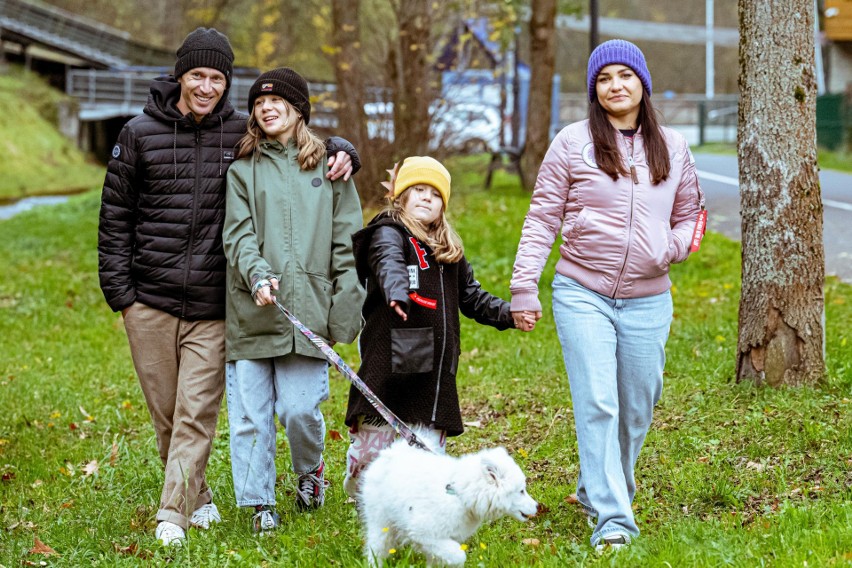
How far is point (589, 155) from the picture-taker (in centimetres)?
427

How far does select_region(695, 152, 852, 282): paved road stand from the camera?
38.8 feet

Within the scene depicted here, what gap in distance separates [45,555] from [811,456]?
3.89m

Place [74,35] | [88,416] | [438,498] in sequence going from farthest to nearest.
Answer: [74,35]
[88,416]
[438,498]

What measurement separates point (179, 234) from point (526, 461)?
2440mm

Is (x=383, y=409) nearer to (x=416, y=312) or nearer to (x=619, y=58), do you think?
(x=416, y=312)

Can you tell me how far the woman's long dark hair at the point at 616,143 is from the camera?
4.23 meters

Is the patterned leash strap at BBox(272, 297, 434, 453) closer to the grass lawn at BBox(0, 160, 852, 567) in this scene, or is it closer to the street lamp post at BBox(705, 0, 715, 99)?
the grass lawn at BBox(0, 160, 852, 567)

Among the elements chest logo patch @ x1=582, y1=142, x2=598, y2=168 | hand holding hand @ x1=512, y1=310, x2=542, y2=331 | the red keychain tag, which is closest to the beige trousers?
hand holding hand @ x1=512, y1=310, x2=542, y2=331

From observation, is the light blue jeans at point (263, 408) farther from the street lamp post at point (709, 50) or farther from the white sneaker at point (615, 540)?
the street lamp post at point (709, 50)

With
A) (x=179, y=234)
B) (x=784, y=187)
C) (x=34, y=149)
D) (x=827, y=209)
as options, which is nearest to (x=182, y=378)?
(x=179, y=234)

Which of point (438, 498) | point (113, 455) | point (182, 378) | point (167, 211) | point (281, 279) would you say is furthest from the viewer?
point (113, 455)

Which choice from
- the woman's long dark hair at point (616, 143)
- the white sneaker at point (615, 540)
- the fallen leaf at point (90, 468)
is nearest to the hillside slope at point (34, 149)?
the fallen leaf at point (90, 468)

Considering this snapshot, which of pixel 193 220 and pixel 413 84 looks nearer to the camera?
pixel 193 220

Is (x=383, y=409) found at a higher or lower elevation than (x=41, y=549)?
higher
